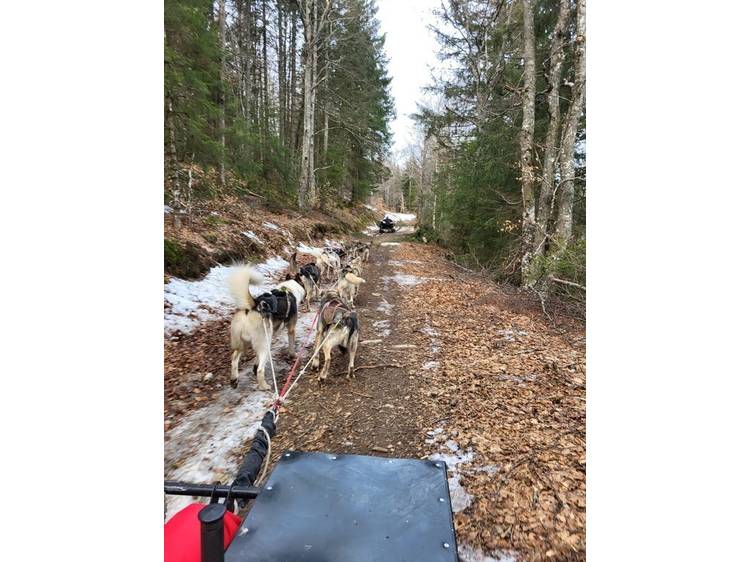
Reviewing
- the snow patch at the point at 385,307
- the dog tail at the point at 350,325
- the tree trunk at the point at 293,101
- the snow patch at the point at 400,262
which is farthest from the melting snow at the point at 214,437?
the tree trunk at the point at 293,101

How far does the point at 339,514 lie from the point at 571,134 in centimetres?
895

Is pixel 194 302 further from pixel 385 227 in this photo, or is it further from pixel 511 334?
pixel 385 227

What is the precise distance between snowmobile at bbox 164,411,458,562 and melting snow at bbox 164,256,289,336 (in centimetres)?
500

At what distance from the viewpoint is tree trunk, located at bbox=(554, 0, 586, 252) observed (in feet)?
23.7

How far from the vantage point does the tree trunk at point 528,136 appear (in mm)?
8539

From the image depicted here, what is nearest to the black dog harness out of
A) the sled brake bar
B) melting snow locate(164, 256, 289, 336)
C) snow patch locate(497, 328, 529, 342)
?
melting snow locate(164, 256, 289, 336)

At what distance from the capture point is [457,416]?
370 centimetres

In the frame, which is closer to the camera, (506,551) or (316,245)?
(506,551)

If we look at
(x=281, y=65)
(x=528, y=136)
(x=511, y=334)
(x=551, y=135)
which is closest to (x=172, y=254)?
(x=511, y=334)

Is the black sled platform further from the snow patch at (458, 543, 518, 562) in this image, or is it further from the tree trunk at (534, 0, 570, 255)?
the tree trunk at (534, 0, 570, 255)

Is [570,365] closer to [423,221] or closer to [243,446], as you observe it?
[243,446]

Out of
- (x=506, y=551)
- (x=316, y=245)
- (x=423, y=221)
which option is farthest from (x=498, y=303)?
(x=423, y=221)
